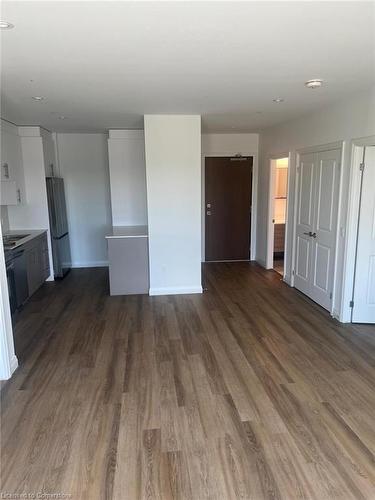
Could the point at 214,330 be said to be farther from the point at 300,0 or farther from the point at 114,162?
the point at 114,162

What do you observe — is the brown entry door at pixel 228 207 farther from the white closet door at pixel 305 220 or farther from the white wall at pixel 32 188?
A: the white wall at pixel 32 188

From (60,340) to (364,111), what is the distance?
13.2 feet

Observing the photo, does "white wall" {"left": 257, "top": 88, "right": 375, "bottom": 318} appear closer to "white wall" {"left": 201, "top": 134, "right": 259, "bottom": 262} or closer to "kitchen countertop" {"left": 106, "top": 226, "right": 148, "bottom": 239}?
"white wall" {"left": 201, "top": 134, "right": 259, "bottom": 262}

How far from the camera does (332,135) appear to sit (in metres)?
4.11

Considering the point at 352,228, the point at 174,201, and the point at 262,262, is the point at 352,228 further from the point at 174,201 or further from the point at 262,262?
the point at 262,262

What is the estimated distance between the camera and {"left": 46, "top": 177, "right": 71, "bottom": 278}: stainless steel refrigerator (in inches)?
227

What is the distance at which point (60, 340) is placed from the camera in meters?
3.73

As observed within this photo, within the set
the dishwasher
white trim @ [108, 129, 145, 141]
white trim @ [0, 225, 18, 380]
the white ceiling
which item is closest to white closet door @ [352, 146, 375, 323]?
the white ceiling

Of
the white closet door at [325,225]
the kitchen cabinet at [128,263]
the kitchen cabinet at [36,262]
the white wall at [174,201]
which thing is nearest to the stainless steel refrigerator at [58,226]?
the kitchen cabinet at [36,262]

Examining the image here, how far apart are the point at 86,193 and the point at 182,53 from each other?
4.79 meters

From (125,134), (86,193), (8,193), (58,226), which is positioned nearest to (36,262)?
(58,226)

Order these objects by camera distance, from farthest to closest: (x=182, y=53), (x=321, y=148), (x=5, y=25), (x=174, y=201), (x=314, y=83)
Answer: (x=174, y=201), (x=321, y=148), (x=314, y=83), (x=182, y=53), (x=5, y=25)

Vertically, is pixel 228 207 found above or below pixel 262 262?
above

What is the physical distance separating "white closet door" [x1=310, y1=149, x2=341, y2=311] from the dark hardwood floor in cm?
38
